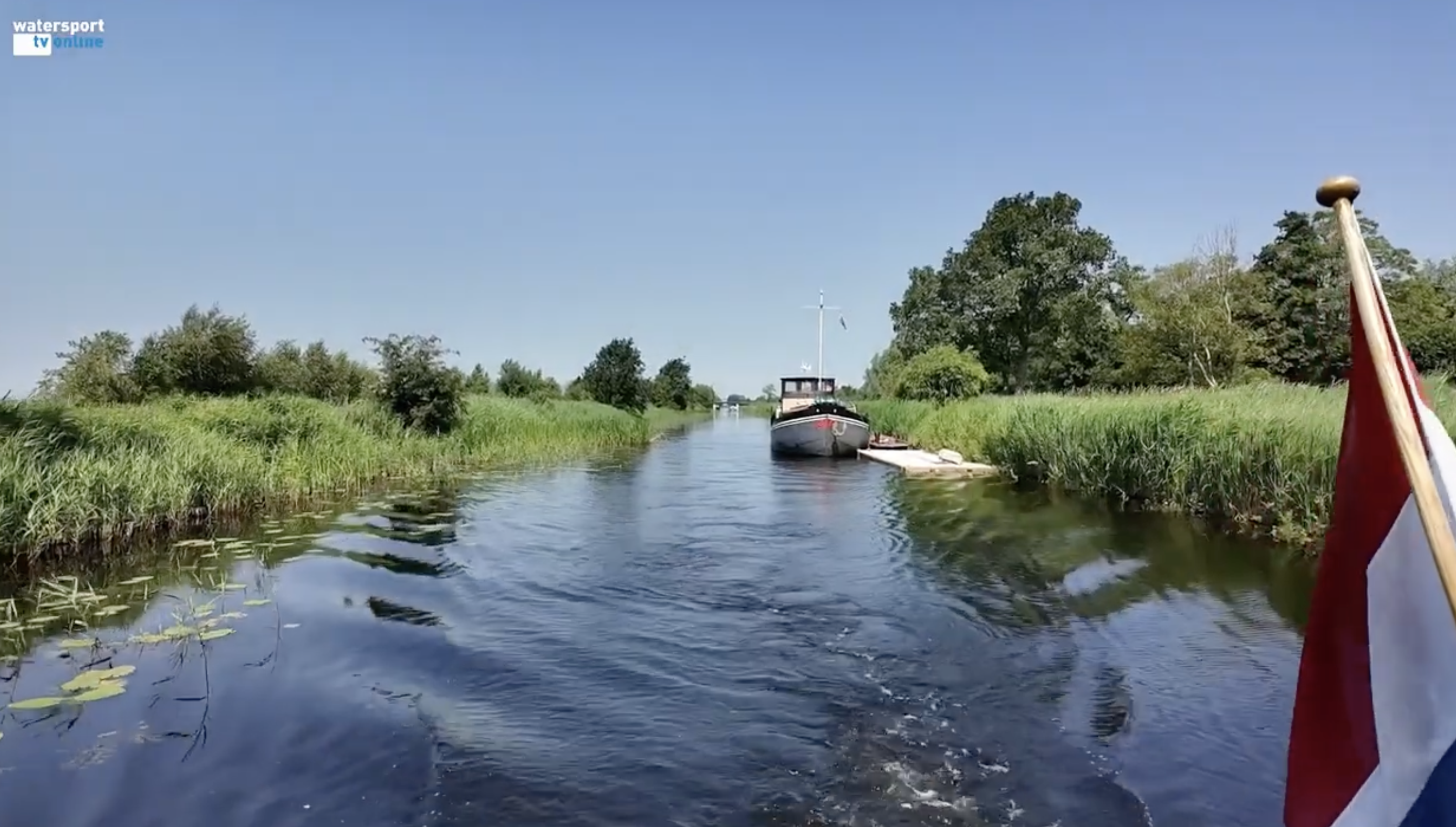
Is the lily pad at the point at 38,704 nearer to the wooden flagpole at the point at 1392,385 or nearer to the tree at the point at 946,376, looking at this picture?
the wooden flagpole at the point at 1392,385

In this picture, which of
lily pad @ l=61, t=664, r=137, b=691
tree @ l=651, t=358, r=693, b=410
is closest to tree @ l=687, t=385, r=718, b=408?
tree @ l=651, t=358, r=693, b=410

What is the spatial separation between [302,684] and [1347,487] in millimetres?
6064

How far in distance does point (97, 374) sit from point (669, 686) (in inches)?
794

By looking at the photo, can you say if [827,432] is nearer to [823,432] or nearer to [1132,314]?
[823,432]

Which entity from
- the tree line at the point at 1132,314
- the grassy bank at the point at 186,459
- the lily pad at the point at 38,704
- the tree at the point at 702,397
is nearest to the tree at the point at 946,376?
the tree line at the point at 1132,314

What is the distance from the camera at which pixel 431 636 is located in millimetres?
7000

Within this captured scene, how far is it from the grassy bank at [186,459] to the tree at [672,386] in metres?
62.6

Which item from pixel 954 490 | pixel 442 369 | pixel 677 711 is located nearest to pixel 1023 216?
pixel 954 490

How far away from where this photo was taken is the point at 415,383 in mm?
21891

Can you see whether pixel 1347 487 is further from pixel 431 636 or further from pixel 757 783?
pixel 431 636

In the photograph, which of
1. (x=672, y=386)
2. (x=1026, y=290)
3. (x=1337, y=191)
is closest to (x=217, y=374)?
(x=1337, y=191)

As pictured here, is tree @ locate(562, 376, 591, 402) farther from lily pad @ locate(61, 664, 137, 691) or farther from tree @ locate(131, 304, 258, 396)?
lily pad @ locate(61, 664, 137, 691)

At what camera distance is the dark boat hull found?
26984mm

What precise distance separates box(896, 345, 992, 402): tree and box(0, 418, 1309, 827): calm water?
2171cm
